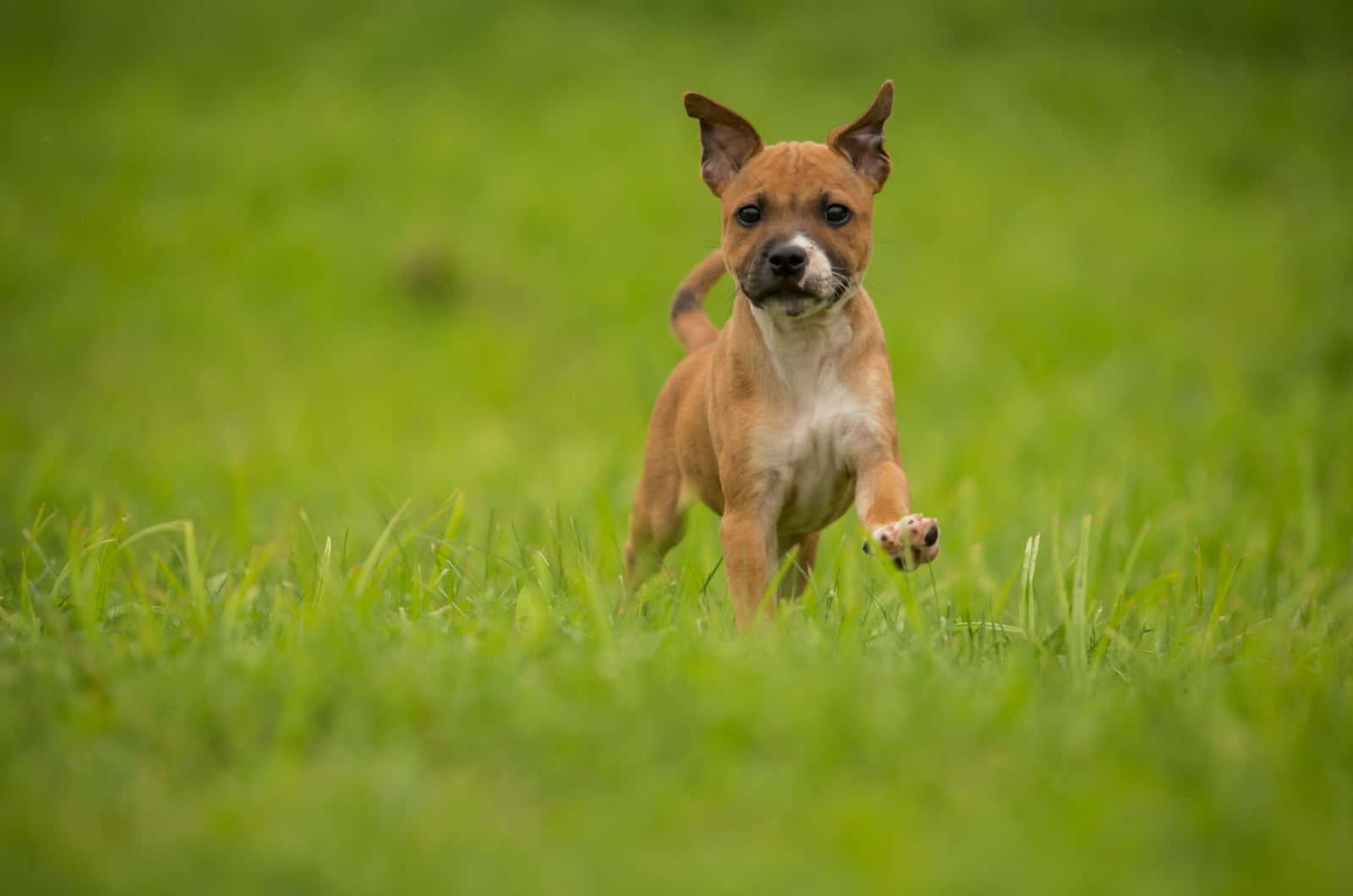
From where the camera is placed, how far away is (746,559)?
4.63 meters

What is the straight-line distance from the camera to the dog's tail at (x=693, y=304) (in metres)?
5.85

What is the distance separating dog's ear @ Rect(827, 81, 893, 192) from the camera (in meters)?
4.83

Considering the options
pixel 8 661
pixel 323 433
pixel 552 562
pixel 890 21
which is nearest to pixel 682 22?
pixel 890 21

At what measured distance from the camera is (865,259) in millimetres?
4746

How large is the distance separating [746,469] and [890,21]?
1918 cm

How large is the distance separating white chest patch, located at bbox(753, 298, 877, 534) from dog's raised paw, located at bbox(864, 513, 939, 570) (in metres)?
0.53

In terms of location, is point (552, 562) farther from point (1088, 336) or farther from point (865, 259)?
point (1088, 336)

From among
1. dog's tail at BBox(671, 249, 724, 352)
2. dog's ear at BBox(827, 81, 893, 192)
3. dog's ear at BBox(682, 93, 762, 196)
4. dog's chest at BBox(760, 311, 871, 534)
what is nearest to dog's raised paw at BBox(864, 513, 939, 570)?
dog's chest at BBox(760, 311, 871, 534)

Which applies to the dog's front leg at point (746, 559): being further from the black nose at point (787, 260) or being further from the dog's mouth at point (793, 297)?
the black nose at point (787, 260)

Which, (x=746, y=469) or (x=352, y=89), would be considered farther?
(x=352, y=89)

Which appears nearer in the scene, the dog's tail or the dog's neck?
the dog's neck

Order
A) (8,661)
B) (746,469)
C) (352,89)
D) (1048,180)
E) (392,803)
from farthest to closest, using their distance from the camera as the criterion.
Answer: (352,89) → (1048,180) → (746,469) → (8,661) → (392,803)

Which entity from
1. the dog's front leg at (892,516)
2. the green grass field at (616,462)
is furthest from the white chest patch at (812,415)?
the green grass field at (616,462)

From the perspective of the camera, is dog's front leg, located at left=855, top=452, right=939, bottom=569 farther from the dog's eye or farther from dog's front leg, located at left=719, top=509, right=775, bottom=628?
the dog's eye
